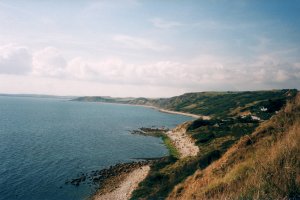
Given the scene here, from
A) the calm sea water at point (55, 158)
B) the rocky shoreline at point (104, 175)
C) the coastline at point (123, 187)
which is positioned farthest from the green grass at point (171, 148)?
the coastline at point (123, 187)

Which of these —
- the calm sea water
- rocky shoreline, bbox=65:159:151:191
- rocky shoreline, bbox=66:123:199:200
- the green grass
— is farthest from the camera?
the green grass

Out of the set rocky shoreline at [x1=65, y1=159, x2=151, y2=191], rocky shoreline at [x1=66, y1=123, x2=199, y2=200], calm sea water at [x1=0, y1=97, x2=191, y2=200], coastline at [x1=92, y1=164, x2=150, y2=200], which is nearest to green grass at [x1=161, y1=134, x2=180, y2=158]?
calm sea water at [x1=0, y1=97, x2=191, y2=200]

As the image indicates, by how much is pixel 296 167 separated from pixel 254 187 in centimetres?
164

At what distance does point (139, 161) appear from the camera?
175 ft

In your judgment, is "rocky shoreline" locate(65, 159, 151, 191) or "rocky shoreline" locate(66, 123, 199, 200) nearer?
"rocky shoreline" locate(66, 123, 199, 200)

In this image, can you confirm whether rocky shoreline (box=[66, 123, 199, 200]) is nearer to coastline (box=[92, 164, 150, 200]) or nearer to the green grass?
coastline (box=[92, 164, 150, 200])

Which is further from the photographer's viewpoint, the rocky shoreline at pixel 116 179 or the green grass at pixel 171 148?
the green grass at pixel 171 148

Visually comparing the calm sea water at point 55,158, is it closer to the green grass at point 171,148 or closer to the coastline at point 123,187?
the green grass at point 171,148

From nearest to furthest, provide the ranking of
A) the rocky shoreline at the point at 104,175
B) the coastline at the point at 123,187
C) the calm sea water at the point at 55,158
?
the coastline at the point at 123,187 < the calm sea water at the point at 55,158 < the rocky shoreline at the point at 104,175

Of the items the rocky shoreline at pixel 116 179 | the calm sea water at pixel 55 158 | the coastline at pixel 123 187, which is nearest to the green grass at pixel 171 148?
the calm sea water at pixel 55 158

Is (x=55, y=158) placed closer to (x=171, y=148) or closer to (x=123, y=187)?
(x=123, y=187)

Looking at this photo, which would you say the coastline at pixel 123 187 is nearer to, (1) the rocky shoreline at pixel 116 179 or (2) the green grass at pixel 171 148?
(1) the rocky shoreline at pixel 116 179

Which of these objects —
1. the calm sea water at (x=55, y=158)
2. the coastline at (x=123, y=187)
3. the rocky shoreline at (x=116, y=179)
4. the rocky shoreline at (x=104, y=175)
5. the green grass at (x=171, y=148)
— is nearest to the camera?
the coastline at (x=123, y=187)

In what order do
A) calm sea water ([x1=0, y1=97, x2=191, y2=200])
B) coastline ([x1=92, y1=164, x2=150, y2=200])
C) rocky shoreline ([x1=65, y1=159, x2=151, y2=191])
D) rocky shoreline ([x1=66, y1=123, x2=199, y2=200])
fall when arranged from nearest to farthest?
coastline ([x1=92, y1=164, x2=150, y2=200]) → rocky shoreline ([x1=66, y1=123, x2=199, y2=200]) → calm sea water ([x1=0, y1=97, x2=191, y2=200]) → rocky shoreline ([x1=65, y1=159, x2=151, y2=191])
